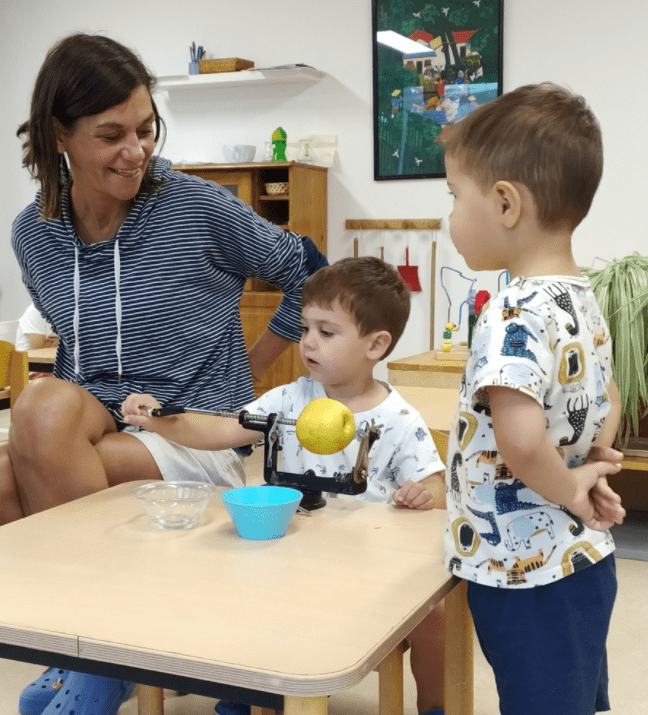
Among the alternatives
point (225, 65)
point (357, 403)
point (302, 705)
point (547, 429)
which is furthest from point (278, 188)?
point (302, 705)

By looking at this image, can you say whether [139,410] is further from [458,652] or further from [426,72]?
[426,72]

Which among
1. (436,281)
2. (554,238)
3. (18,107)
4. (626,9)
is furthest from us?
(18,107)

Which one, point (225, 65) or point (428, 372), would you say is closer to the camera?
point (428, 372)

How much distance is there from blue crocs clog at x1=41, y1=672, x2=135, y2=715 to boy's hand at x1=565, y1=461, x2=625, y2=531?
0.97 metres

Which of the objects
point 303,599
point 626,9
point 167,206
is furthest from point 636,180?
point 303,599

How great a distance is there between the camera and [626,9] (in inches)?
189

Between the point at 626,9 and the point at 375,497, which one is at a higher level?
the point at 626,9

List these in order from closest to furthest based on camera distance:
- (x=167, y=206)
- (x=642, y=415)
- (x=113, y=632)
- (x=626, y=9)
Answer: (x=113, y=632)
(x=167, y=206)
(x=642, y=415)
(x=626, y=9)

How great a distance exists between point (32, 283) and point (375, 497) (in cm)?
94

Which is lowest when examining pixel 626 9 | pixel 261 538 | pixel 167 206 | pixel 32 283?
pixel 261 538

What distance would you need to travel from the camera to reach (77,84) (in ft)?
5.92

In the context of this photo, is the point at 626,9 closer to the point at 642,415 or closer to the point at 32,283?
the point at 642,415

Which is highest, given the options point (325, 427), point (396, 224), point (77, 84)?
point (77, 84)

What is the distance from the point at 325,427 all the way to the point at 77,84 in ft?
2.99
